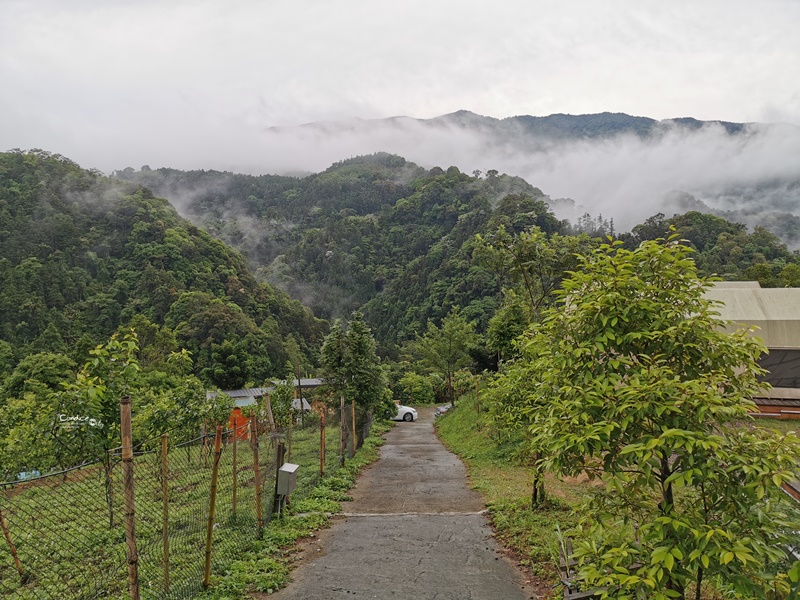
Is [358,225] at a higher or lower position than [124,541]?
higher

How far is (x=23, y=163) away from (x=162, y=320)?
150 feet

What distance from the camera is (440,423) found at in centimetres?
2897

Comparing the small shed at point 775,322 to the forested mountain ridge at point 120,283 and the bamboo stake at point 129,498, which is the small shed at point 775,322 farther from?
the forested mountain ridge at point 120,283

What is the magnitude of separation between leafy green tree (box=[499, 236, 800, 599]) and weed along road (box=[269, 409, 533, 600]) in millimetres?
2947

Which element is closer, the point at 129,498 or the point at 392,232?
the point at 129,498

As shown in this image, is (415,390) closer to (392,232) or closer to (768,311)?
(768,311)

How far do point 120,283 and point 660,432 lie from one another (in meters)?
75.4

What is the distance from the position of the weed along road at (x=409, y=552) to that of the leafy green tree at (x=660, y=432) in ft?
9.67

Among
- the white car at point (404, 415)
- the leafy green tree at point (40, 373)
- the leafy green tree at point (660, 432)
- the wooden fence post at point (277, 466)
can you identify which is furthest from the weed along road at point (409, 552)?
the leafy green tree at point (40, 373)

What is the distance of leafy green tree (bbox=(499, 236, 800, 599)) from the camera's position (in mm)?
3070

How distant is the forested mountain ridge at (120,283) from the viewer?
180 feet

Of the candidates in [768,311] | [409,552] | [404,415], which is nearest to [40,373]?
[404,415]

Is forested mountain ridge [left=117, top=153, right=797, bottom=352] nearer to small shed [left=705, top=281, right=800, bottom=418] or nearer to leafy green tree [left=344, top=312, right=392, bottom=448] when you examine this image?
small shed [left=705, top=281, right=800, bottom=418]

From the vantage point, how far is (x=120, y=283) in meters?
69.6
